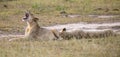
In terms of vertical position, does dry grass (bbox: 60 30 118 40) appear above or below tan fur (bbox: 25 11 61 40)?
below

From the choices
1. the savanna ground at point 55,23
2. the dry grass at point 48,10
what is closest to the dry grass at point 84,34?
the savanna ground at point 55,23

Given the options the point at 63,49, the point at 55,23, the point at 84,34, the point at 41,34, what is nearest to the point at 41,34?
the point at 41,34

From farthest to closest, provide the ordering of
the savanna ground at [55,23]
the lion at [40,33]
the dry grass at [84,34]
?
the dry grass at [84,34] < the lion at [40,33] < the savanna ground at [55,23]

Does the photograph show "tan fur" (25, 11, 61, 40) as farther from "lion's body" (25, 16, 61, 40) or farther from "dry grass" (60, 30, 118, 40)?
"dry grass" (60, 30, 118, 40)

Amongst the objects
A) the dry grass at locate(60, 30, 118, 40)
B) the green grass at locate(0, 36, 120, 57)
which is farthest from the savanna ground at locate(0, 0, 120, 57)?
the dry grass at locate(60, 30, 118, 40)

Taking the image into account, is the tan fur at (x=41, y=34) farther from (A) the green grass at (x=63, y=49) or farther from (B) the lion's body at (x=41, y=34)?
(A) the green grass at (x=63, y=49)

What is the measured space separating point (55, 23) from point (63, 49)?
7.18 meters

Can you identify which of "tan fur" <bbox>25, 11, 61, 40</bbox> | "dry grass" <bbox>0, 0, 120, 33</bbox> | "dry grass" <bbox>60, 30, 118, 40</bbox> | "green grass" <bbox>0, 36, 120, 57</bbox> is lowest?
"dry grass" <bbox>0, 0, 120, 33</bbox>

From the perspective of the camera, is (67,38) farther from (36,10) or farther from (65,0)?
(65,0)

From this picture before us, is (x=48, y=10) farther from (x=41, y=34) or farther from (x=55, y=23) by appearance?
(x=41, y=34)

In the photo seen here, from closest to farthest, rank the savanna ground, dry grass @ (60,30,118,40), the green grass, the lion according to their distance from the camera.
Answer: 1. the green grass
2. the savanna ground
3. the lion
4. dry grass @ (60,30,118,40)

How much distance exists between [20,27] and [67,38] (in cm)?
398

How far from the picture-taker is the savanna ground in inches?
336

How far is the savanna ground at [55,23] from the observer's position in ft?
28.0
